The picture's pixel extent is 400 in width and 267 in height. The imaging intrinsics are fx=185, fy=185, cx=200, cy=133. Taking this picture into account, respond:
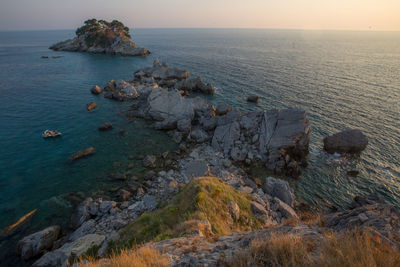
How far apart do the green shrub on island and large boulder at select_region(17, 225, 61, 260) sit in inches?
4912

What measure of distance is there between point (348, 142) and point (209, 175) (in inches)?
914

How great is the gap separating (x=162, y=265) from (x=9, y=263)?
Answer: 17454 millimetres

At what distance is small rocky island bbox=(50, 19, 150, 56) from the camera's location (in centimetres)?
11100

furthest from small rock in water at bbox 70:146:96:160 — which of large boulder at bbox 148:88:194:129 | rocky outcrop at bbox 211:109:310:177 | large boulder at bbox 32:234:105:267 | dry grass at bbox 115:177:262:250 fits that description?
rocky outcrop at bbox 211:109:310:177

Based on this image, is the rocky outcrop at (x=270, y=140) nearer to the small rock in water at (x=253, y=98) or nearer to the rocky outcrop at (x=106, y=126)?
the small rock in water at (x=253, y=98)

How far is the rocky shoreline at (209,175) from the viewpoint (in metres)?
9.11

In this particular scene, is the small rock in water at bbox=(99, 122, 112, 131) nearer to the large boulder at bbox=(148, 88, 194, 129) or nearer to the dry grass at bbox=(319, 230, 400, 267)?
the large boulder at bbox=(148, 88, 194, 129)

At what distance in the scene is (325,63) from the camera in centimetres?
8175

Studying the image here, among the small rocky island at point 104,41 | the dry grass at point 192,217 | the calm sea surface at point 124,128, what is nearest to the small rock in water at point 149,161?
the calm sea surface at point 124,128

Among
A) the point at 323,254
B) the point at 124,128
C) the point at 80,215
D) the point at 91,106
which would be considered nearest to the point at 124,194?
the point at 80,215

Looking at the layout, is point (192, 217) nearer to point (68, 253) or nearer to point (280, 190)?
point (68, 253)

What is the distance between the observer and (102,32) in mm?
117375

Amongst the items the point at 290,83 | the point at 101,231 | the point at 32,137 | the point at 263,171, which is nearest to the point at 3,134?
the point at 32,137

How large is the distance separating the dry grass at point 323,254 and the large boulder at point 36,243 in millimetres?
18452
